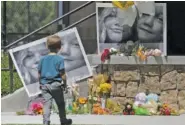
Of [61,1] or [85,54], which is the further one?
[61,1]

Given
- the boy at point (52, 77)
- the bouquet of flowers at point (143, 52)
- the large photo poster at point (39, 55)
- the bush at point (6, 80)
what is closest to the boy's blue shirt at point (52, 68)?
the boy at point (52, 77)

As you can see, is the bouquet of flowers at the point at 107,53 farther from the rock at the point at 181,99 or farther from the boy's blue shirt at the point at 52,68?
the boy's blue shirt at the point at 52,68

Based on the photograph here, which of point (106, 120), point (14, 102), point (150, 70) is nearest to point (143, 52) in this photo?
point (150, 70)

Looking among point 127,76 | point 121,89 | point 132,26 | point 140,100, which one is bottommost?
point 140,100

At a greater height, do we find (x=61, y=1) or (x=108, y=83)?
(x=61, y=1)

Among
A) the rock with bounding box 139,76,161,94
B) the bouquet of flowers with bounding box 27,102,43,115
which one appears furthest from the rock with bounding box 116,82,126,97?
the bouquet of flowers with bounding box 27,102,43,115

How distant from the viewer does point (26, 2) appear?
14531 millimetres

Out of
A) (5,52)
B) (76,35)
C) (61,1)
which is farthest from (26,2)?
(76,35)

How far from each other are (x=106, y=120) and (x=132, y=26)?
2348 mm

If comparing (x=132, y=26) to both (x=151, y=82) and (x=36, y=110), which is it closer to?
(x=151, y=82)

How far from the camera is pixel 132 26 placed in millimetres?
10109

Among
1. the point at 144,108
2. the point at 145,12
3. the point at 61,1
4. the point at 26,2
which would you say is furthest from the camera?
the point at 26,2

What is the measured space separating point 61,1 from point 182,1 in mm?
3095

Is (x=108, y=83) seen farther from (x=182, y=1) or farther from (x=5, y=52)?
(x=182, y=1)
